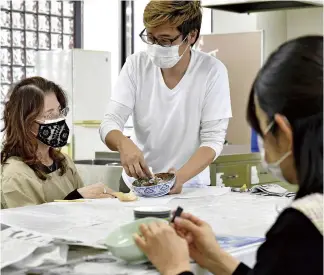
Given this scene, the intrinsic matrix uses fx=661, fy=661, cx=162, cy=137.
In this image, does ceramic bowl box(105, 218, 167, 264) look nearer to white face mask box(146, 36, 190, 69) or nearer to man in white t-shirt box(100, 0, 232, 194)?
man in white t-shirt box(100, 0, 232, 194)

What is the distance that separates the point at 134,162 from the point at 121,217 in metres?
0.52

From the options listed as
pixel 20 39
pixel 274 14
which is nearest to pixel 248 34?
pixel 274 14

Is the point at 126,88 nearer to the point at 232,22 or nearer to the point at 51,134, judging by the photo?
the point at 51,134

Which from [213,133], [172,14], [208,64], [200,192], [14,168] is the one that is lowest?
[200,192]

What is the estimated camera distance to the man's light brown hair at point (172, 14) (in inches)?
101

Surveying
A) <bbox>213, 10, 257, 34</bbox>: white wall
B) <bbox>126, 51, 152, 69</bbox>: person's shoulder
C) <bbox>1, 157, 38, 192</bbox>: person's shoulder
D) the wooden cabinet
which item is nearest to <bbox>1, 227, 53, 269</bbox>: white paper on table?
<bbox>1, 157, 38, 192</bbox>: person's shoulder

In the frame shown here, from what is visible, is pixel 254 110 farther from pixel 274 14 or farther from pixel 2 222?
pixel 274 14

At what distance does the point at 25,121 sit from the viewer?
8.27 ft

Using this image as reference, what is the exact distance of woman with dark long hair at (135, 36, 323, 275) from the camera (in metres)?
1.14

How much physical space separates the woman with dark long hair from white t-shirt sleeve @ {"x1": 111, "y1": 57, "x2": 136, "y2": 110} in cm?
146

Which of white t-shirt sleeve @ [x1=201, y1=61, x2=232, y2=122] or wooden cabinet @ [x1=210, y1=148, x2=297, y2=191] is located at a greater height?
white t-shirt sleeve @ [x1=201, y1=61, x2=232, y2=122]

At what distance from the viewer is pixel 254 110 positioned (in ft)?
4.25

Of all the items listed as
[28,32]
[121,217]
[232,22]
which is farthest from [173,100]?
[232,22]

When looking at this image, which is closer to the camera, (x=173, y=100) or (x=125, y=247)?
(x=125, y=247)
